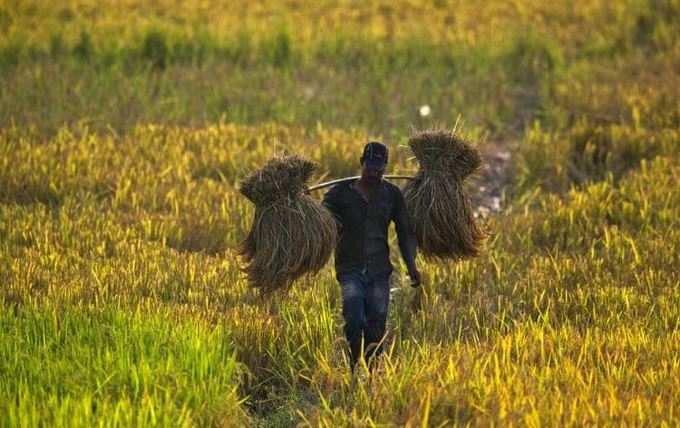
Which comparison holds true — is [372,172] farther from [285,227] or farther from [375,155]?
[285,227]

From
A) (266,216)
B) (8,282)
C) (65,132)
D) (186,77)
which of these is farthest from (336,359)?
(186,77)

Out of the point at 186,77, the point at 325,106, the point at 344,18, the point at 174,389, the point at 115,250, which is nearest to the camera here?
the point at 174,389

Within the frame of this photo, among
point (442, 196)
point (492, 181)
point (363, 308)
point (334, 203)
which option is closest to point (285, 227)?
point (334, 203)

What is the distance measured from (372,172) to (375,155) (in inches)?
2.9

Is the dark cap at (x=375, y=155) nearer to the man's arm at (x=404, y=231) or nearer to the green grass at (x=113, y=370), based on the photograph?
the man's arm at (x=404, y=231)

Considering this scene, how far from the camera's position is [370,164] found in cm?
523

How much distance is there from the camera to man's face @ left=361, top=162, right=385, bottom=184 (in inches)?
206

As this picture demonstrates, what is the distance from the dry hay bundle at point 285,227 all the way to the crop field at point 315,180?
38cm

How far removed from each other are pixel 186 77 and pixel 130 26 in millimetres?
2030

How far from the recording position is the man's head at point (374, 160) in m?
5.21

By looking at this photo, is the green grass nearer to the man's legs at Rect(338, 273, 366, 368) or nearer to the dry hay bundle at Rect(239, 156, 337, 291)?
the dry hay bundle at Rect(239, 156, 337, 291)

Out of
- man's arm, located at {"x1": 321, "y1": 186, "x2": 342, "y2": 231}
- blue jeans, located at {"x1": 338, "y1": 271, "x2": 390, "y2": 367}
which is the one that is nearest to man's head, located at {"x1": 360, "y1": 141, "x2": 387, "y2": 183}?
man's arm, located at {"x1": 321, "y1": 186, "x2": 342, "y2": 231}

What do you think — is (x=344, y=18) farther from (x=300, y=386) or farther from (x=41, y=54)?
(x=300, y=386)

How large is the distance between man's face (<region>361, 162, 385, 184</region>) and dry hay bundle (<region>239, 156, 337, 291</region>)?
0.23 meters
